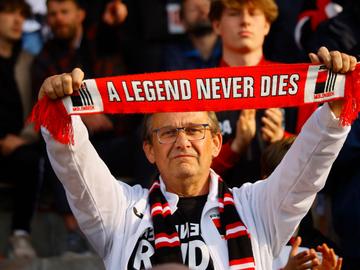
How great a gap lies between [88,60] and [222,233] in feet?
11.9

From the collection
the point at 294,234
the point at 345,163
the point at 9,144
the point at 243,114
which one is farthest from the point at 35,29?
the point at 294,234

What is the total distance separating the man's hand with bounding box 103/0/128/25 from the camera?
7.62m

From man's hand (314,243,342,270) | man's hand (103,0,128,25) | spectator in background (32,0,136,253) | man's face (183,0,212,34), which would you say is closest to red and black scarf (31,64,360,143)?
man's hand (314,243,342,270)

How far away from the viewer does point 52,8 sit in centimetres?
795

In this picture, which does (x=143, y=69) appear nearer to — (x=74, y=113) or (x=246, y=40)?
(x=246, y=40)

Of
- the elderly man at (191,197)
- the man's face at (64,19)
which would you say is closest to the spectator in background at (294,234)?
the elderly man at (191,197)

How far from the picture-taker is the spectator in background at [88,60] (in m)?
7.21

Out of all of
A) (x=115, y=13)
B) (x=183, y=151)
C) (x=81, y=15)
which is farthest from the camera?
(x=81, y=15)

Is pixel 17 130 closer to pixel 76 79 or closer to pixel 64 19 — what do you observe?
pixel 64 19


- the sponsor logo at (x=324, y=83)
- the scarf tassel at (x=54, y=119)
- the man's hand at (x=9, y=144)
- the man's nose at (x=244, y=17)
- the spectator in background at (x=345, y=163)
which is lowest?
the man's hand at (x=9, y=144)

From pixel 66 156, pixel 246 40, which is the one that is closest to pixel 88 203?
pixel 66 156

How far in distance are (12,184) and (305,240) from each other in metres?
2.94

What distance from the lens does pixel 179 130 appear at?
452cm

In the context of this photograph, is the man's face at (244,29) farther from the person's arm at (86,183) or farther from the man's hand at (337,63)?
the man's hand at (337,63)
